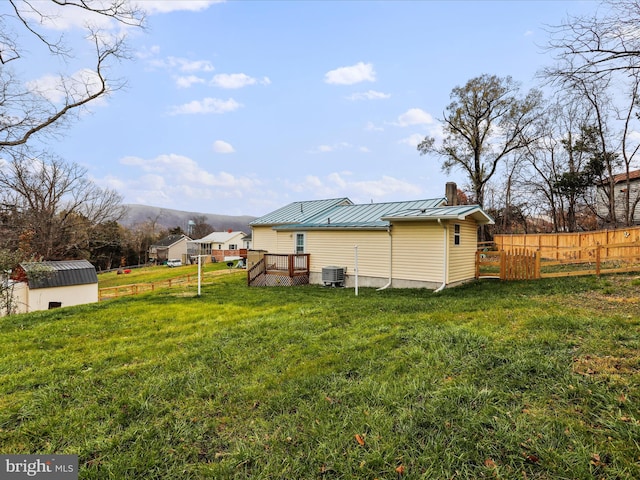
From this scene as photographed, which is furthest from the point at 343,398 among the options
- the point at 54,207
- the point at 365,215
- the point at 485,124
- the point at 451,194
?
the point at 54,207

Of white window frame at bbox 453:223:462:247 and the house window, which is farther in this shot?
the house window

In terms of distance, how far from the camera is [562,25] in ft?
16.2

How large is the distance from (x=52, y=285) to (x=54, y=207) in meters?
12.9

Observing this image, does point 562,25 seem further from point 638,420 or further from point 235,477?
point 235,477

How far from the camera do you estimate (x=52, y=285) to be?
15828mm

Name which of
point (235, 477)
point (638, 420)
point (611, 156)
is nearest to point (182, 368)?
point (235, 477)

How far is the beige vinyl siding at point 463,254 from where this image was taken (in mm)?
11086

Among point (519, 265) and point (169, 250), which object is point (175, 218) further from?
point (519, 265)

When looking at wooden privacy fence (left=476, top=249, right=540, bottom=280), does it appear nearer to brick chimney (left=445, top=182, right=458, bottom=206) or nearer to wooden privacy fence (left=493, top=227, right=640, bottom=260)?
wooden privacy fence (left=493, top=227, right=640, bottom=260)

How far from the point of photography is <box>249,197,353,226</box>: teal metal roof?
17.7m

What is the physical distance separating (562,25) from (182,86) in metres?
14.0

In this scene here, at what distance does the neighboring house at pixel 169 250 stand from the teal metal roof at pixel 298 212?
38.6m

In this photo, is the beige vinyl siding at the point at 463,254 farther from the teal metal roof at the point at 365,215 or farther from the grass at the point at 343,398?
the grass at the point at 343,398

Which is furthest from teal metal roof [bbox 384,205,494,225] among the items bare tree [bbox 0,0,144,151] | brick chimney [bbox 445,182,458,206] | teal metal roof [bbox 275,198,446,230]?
bare tree [bbox 0,0,144,151]
